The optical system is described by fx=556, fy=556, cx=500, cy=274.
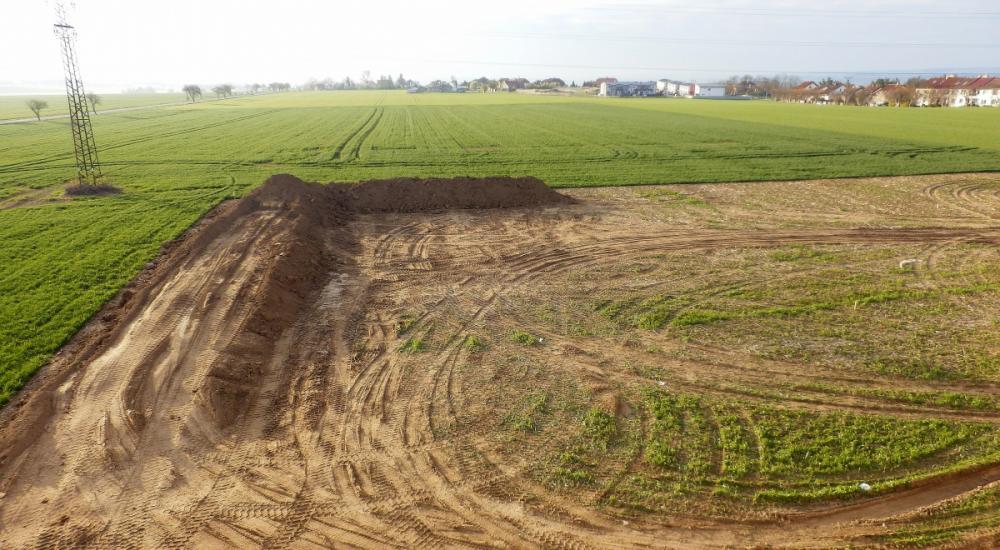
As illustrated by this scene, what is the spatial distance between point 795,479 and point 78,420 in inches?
432

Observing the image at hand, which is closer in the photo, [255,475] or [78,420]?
[255,475]

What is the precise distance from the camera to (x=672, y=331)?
12195 millimetres

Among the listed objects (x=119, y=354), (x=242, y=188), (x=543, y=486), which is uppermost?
(x=242, y=188)

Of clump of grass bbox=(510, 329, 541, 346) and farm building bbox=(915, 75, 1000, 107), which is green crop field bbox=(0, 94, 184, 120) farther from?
farm building bbox=(915, 75, 1000, 107)

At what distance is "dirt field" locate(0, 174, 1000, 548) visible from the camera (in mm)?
7207

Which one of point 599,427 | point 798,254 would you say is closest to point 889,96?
point 798,254

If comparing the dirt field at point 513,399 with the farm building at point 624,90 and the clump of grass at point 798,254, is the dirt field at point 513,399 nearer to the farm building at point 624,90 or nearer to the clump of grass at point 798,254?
the clump of grass at point 798,254

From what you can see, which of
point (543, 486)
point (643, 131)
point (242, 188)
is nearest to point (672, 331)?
point (543, 486)

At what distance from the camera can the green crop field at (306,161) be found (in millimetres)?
14422

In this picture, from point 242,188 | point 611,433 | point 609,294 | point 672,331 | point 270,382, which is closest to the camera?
point 611,433

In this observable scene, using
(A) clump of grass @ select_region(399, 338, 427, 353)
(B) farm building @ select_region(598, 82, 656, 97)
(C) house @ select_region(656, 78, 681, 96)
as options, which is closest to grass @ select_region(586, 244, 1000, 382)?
(A) clump of grass @ select_region(399, 338, 427, 353)

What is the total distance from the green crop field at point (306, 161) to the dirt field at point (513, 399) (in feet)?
6.63

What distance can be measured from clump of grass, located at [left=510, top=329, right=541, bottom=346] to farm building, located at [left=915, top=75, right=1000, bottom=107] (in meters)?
125

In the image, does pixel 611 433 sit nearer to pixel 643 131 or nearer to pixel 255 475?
pixel 255 475
